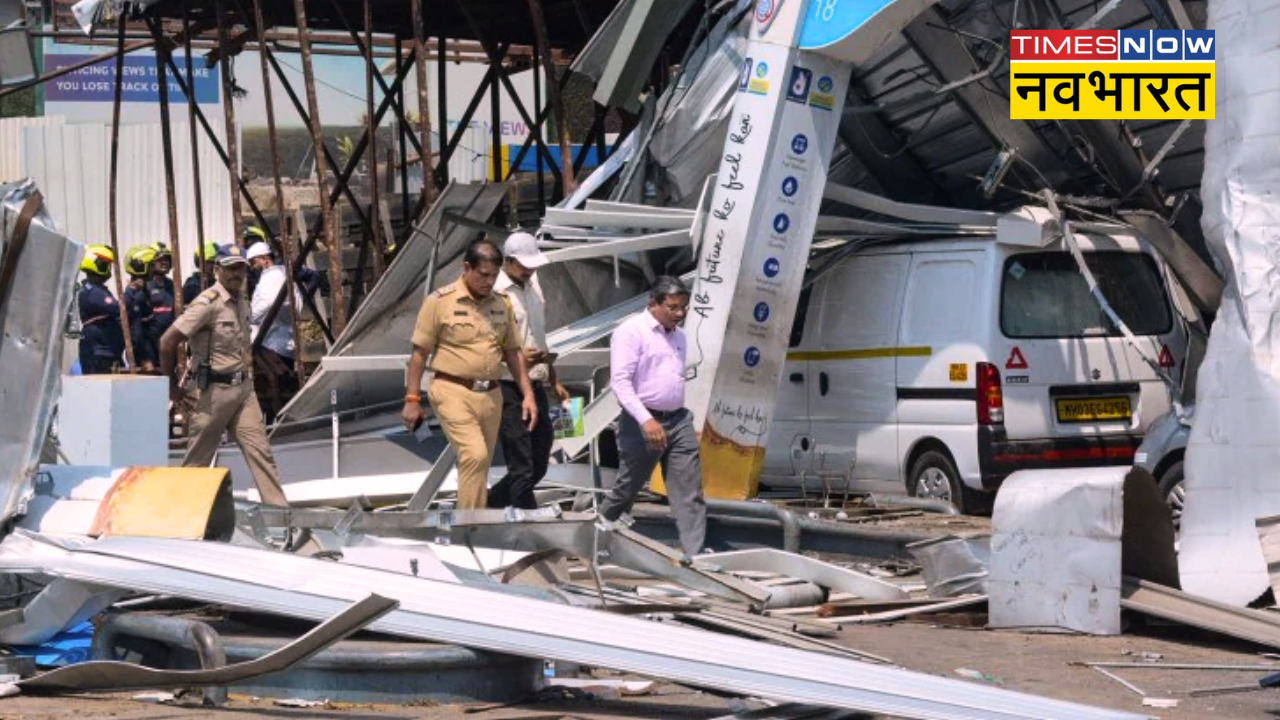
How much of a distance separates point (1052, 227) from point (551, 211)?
11.7ft

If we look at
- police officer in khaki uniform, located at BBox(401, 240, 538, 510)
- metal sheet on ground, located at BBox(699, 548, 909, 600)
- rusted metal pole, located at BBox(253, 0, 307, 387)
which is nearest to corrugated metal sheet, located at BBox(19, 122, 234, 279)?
rusted metal pole, located at BBox(253, 0, 307, 387)

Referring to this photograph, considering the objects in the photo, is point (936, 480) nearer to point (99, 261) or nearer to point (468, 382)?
point (468, 382)

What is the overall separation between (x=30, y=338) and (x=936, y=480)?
22.1 feet

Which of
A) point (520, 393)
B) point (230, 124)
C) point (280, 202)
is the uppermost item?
point (230, 124)

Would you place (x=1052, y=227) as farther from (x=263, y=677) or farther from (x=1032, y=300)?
(x=263, y=677)

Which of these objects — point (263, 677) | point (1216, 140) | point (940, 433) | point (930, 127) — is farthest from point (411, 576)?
point (930, 127)

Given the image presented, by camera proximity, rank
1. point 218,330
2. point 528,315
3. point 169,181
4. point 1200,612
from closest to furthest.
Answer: point 1200,612
point 218,330
point 528,315
point 169,181

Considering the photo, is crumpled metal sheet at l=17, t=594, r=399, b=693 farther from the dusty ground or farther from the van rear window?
the van rear window

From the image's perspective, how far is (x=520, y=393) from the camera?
11789mm

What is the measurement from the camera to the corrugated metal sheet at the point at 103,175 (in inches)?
1382

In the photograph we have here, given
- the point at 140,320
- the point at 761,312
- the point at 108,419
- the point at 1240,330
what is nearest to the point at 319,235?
the point at 140,320

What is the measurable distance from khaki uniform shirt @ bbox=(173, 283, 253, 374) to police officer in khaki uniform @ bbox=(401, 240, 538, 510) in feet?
4.96

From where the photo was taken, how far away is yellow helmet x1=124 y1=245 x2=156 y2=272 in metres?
21.8

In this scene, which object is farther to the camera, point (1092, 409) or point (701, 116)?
point (701, 116)
